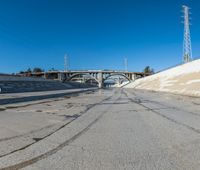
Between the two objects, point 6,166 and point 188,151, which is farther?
point 188,151

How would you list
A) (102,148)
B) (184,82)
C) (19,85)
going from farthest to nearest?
(19,85)
(184,82)
(102,148)

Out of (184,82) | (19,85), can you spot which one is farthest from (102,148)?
(19,85)

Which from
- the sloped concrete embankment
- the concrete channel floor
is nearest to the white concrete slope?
the concrete channel floor

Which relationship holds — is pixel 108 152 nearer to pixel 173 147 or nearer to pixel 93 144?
pixel 93 144

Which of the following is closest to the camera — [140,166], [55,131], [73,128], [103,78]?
[140,166]

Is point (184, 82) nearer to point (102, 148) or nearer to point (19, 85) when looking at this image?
point (19, 85)

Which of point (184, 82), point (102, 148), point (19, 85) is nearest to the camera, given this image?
point (102, 148)

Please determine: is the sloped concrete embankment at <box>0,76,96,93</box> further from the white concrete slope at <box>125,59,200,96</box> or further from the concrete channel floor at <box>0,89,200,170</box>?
the concrete channel floor at <box>0,89,200,170</box>

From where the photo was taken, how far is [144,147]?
605 cm

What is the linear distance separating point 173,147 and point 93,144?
78.4 inches

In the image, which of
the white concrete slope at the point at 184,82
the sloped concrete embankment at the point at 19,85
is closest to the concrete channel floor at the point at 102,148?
the white concrete slope at the point at 184,82

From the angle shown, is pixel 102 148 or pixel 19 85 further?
pixel 19 85

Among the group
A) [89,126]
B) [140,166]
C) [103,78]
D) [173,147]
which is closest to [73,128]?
[89,126]

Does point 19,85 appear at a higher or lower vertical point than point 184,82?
higher
